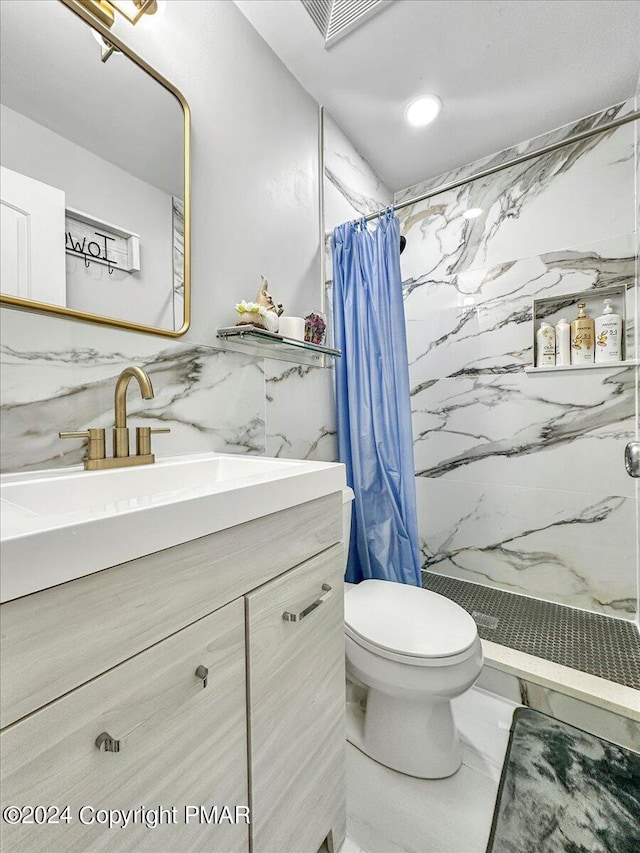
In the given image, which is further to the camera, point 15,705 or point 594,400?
point 594,400

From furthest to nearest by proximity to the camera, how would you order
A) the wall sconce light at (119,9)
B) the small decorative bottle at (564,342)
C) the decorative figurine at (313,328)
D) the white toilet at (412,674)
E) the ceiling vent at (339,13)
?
1. the small decorative bottle at (564,342)
2. the decorative figurine at (313,328)
3. the ceiling vent at (339,13)
4. the white toilet at (412,674)
5. the wall sconce light at (119,9)

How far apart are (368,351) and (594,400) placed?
1.09 metres

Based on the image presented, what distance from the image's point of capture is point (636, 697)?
1175mm

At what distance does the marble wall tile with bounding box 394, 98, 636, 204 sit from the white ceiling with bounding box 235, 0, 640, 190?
0.11ft

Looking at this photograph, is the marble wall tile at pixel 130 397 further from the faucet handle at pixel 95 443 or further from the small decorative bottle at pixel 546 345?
the small decorative bottle at pixel 546 345

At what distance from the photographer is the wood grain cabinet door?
2.10 feet

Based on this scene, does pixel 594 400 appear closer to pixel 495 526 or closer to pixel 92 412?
pixel 495 526

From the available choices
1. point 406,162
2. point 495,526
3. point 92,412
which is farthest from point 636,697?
point 406,162

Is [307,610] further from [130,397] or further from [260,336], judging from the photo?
[260,336]

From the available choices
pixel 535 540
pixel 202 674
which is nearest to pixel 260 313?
pixel 202 674

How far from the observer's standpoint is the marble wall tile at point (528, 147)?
1.76 meters

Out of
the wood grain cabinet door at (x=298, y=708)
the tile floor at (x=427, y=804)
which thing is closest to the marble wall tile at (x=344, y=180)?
the wood grain cabinet door at (x=298, y=708)

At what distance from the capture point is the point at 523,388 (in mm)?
1937

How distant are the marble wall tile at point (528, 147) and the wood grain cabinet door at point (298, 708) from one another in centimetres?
209
